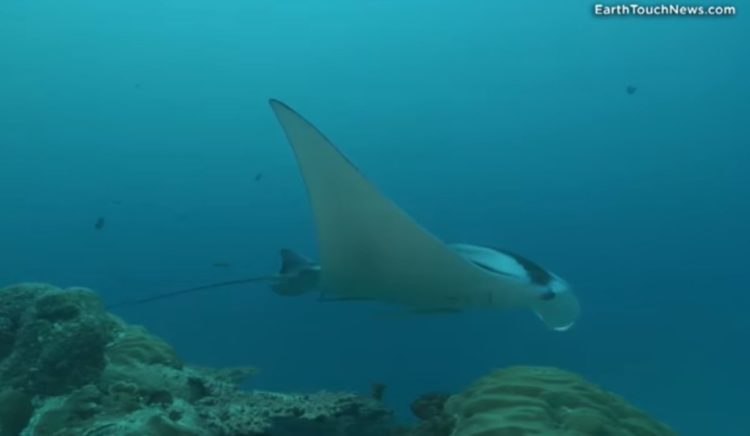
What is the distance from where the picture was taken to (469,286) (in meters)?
3.70

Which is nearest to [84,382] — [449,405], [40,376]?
[40,376]

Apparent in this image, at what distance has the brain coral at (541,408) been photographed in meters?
2.36

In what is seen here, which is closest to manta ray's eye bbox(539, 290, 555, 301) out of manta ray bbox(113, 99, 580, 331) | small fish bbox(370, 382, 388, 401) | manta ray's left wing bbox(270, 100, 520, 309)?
manta ray bbox(113, 99, 580, 331)

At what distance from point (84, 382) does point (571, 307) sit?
2.43m

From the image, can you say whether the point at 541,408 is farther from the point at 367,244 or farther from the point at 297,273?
the point at 297,273

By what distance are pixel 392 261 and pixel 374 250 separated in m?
0.12

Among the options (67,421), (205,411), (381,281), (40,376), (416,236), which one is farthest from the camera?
(381,281)

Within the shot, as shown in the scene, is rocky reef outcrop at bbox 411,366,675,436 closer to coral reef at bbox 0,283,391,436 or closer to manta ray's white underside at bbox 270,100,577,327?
coral reef at bbox 0,283,391,436

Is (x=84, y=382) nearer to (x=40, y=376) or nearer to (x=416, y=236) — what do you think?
(x=40, y=376)

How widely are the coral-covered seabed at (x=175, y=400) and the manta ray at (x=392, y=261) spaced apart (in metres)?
0.53

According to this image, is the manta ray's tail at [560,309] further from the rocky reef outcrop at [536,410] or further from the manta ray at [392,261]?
the rocky reef outcrop at [536,410]

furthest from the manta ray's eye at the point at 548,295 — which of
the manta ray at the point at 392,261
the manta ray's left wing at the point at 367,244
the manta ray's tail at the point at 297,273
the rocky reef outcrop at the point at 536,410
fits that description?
the manta ray's tail at the point at 297,273

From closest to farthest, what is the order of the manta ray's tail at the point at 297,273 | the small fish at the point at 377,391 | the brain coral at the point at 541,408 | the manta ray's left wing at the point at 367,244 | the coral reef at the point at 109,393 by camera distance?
the brain coral at the point at 541,408, the coral reef at the point at 109,393, the manta ray's left wing at the point at 367,244, the small fish at the point at 377,391, the manta ray's tail at the point at 297,273

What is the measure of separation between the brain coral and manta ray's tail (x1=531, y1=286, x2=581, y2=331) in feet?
3.00
